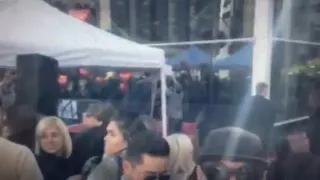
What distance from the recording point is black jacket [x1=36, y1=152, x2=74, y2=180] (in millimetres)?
1401

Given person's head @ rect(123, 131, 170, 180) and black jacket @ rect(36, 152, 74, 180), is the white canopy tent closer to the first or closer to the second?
person's head @ rect(123, 131, 170, 180)

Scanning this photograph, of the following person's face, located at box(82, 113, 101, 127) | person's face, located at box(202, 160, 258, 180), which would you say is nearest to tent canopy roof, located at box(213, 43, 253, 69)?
person's face, located at box(202, 160, 258, 180)

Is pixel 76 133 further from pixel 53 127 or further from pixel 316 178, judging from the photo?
pixel 316 178

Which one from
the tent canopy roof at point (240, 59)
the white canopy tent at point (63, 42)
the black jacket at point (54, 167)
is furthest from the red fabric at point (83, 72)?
the tent canopy roof at point (240, 59)

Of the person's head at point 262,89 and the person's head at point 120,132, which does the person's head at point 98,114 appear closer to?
the person's head at point 120,132

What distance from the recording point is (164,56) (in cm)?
135

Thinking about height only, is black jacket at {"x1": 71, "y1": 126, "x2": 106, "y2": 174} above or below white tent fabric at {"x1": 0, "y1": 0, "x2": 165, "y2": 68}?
below

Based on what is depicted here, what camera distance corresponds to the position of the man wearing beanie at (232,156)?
1.31m

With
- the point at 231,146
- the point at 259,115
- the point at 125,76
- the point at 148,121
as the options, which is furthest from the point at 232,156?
the point at 125,76

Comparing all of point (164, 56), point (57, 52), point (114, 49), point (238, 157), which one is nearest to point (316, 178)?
point (238, 157)

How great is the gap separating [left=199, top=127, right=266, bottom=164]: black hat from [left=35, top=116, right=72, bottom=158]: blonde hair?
378mm

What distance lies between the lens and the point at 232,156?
132cm

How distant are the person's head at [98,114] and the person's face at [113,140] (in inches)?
0.9

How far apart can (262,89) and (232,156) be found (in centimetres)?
20
